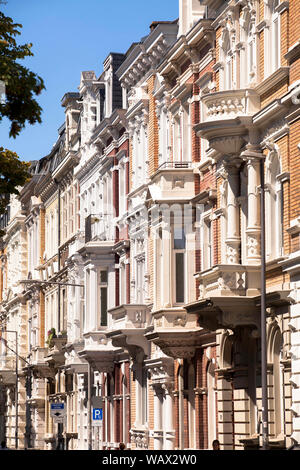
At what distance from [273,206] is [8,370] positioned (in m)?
58.9

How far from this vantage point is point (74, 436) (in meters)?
60.4

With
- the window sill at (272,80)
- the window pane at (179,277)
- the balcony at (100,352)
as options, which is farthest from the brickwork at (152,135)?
the window sill at (272,80)

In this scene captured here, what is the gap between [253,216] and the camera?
1192 inches

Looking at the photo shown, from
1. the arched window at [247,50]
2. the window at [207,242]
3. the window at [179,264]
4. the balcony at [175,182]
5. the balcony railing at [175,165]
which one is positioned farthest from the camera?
the window at [179,264]

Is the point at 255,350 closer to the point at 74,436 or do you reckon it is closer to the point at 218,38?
the point at 218,38

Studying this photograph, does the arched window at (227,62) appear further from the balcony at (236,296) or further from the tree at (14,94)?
the tree at (14,94)

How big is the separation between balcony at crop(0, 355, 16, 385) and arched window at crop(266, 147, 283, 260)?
57425 millimetres

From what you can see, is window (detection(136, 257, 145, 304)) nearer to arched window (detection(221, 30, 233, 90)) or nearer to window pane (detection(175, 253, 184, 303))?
window pane (detection(175, 253, 184, 303))

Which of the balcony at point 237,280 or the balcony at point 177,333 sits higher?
the balcony at point 237,280

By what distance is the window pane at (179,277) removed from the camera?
39.3 meters

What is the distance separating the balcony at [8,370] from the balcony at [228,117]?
55643 mm

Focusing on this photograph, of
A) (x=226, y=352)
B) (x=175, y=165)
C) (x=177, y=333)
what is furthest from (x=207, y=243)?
(x=226, y=352)
